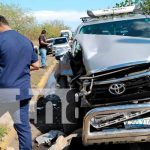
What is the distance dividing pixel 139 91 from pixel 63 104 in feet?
6.14

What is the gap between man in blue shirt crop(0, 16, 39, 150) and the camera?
18.8 ft

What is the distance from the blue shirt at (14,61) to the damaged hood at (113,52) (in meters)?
0.94

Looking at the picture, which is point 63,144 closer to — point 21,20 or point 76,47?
point 76,47

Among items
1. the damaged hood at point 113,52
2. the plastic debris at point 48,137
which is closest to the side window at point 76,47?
the damaged hood at point 113,52

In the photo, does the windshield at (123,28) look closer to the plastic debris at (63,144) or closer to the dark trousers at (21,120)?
the plastic debris at (63,144)

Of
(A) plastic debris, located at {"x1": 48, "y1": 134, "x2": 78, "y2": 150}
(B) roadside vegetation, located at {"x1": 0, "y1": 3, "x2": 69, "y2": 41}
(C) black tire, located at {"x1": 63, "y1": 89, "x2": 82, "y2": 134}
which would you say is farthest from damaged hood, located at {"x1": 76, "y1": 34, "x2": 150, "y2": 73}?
(B) roadside vegetation, located at {"x1": 0, "y1": 3, "x2": 69, "y2": 41}

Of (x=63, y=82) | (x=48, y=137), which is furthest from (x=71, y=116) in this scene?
(x=63, y=82)

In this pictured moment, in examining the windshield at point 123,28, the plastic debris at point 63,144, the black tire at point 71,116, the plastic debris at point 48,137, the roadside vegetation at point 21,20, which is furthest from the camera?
the roadside vegetation at point 21,20

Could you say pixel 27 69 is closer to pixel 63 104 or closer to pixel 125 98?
pixel 125 98

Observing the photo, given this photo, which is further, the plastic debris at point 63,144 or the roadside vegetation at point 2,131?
the roadside vegetation at point 2,131

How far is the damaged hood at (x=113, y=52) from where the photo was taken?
20.3 ft

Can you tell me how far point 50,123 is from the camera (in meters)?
8.86

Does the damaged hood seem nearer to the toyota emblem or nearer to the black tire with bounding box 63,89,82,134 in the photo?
the toyota emblem

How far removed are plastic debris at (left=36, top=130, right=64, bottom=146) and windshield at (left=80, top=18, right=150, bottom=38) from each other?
2.02 metres
